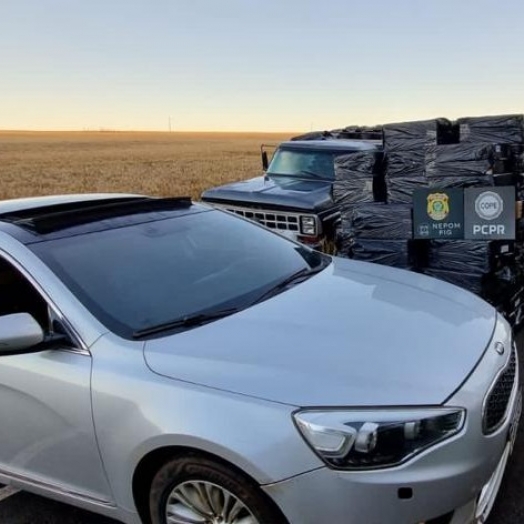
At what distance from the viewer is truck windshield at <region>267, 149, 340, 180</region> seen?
345 inches

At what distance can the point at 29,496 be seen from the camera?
11.2 ft

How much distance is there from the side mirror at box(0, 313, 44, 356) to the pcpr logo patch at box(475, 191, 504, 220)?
12.7 ft

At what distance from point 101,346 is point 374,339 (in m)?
1.13

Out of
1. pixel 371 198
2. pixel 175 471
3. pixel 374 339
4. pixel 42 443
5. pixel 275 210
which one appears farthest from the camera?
pixel 275 210

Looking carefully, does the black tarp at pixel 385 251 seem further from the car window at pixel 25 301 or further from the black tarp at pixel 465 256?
→ the car window at pixel 25 301

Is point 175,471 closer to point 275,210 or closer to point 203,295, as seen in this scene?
point 203,295

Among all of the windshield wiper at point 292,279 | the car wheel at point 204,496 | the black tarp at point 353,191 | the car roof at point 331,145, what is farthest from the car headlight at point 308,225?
the car wheel at point 204,496

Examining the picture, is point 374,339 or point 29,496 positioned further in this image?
point 29,496

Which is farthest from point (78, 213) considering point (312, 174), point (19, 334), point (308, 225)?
point (312, 174)

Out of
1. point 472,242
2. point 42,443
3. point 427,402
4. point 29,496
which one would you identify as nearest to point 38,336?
point 42,443

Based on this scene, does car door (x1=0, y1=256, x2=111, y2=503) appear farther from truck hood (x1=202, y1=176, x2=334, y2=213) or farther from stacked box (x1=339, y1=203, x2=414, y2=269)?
truck hood (x1=202, y1=176, x2=334, y2=213)

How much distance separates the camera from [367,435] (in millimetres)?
2184

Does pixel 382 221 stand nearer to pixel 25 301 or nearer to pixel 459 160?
pixel 459 160

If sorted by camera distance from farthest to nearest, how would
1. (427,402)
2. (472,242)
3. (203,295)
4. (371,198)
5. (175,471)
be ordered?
(371,198)
(472,242)
(203,295)
(175,471)
(427,402)
